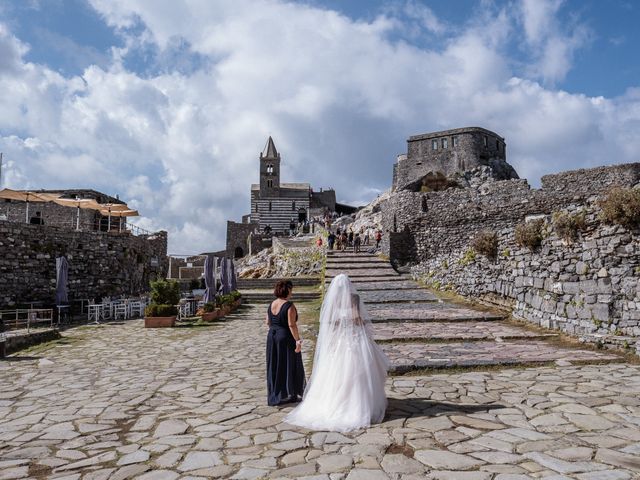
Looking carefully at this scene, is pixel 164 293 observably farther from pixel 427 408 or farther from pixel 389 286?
pixel 427 408

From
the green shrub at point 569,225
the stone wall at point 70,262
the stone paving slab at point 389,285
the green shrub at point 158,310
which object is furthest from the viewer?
the stone paving slab at point 389,285

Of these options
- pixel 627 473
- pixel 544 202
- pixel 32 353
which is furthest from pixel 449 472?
pixel 544 202

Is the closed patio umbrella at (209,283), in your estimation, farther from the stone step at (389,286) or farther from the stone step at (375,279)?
the stone step at (389,286)

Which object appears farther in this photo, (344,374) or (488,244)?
(488,244)

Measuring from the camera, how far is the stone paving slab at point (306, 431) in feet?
12.8

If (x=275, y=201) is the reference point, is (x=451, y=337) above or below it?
below

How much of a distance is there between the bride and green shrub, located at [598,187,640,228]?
6284 millimetres

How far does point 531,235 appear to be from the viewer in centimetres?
1186

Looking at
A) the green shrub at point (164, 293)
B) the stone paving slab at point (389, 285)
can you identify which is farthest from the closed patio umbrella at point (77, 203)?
the stone paving slab at point (389, 285)

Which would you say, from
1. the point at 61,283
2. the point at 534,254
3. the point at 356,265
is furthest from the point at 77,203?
the point at 534,254

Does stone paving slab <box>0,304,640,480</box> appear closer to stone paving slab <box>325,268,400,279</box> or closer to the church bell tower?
stone paving slab <box>325,268,400,279</box>

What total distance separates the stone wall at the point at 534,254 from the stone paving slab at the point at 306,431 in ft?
7.09

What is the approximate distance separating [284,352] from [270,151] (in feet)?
221

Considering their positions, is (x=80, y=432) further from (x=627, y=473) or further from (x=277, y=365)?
(x=627, y=473)
